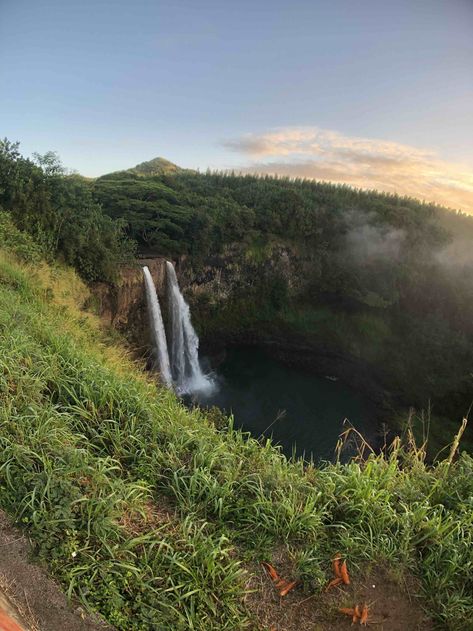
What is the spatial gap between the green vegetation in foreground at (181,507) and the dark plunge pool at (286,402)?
536 inches

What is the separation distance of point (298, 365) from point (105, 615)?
2547cm

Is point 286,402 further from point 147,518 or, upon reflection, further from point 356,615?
point 147,518

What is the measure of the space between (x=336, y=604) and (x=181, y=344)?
58.5 ft

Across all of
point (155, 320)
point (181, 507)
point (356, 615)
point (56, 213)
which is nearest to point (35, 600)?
point (181, 507)

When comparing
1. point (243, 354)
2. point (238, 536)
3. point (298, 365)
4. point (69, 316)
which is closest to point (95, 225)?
point (69, 316)

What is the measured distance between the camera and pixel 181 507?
2.78m

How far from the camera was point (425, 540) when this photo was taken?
296 centimetres

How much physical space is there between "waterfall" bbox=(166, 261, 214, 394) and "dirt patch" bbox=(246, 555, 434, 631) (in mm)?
17099

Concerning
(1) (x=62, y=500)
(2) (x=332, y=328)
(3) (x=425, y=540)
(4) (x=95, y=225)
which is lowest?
(2) (x=332, y=328)

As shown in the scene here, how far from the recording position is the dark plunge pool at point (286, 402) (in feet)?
59.1

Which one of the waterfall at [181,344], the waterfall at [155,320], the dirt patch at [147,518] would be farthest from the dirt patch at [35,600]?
the waterfall at [181,344]

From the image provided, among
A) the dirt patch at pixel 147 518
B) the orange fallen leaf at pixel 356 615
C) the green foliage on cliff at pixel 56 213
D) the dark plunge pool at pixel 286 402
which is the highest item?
the green foliage on cliff at pixel 56 213

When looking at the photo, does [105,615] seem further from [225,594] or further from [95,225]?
[95,225]

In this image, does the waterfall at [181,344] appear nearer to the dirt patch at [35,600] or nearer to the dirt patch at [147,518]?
the dirt patch at [147,518]
